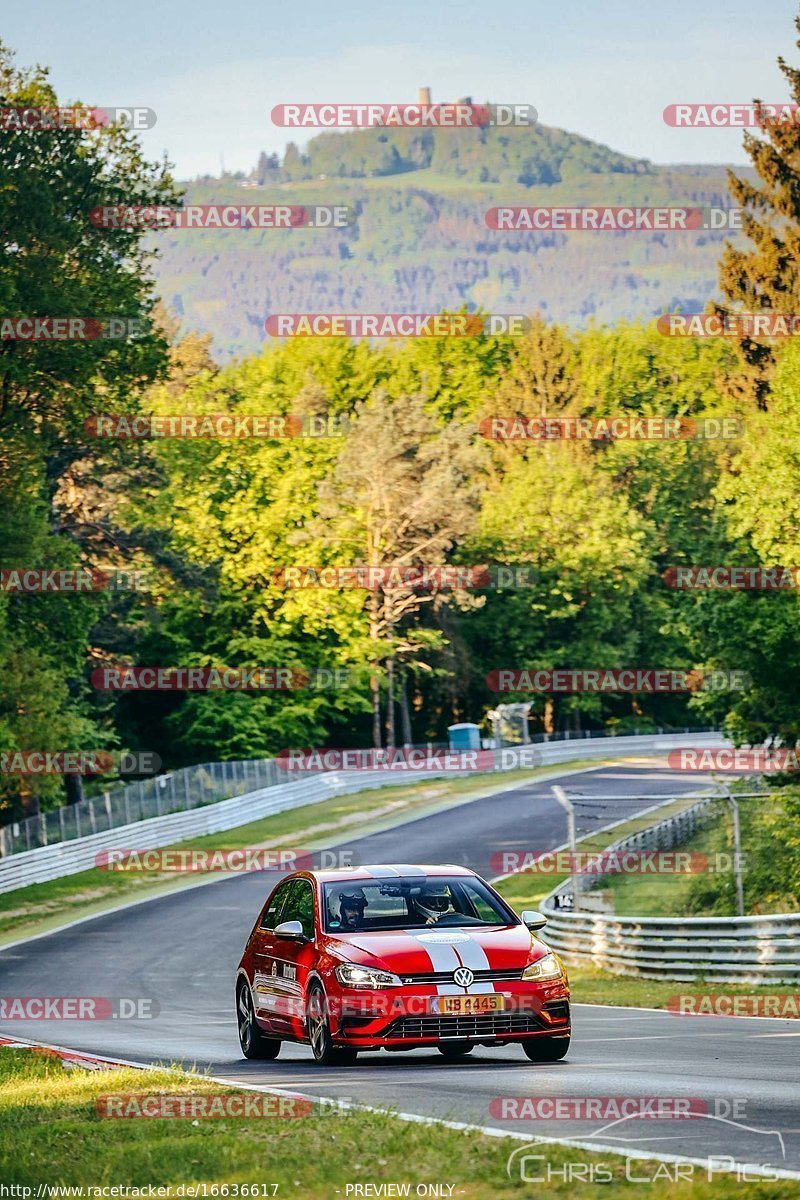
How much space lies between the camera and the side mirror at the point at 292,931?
45.2ft

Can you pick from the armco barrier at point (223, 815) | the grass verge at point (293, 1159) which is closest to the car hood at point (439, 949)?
the grass verge at point (293, 1159)

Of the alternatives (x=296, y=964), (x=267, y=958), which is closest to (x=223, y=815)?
(x=267, y=958)

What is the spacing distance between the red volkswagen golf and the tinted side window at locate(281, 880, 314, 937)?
2 cm

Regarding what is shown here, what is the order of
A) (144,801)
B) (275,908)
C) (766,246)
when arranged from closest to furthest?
1. (275,908)
2. (766,246)
3. (144,801)

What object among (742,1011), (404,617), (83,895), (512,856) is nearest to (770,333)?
(512,856)

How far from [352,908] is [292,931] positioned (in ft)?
1.59

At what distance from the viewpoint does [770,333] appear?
46.0 m

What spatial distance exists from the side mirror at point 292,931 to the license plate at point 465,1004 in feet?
4.98

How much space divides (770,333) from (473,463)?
33.0 metres

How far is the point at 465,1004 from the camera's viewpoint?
12625 millimetres

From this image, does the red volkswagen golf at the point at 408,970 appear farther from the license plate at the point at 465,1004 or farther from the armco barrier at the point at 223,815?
the armco barrier at the point at 223,815

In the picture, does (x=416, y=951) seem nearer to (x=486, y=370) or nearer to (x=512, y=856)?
(x=512, y=856)

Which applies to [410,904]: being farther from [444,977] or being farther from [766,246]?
[766,246]

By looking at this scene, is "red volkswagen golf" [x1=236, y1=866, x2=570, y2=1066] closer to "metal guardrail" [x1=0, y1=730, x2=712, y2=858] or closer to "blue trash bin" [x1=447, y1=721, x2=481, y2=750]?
"metal guardrail" [x1=0, y1=730, x2=712, y2=858]
